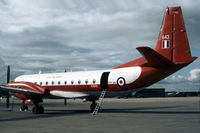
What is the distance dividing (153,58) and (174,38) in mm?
2660

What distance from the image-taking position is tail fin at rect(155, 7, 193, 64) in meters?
18.0

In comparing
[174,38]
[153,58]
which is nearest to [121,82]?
[153,58]

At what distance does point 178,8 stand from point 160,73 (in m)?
5.24

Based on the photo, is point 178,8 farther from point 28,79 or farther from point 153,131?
point 28,79

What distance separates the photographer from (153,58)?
17.5 meters

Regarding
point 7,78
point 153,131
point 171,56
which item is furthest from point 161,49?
point 7,78

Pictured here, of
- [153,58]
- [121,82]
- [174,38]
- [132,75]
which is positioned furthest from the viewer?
[121,82]

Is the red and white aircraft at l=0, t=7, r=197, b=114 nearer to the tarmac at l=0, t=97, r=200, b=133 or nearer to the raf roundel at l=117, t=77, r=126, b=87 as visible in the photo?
the raf roundel at l=117, t=77, r=126, b=87

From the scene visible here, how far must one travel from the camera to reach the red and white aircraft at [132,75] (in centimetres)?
1806

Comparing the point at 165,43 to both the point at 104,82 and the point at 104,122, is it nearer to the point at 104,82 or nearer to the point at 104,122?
the point at 104,82

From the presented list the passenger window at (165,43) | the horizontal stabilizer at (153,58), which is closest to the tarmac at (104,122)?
the horizontal stabilizer at (153,58)

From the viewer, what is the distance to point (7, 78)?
98.5 feet

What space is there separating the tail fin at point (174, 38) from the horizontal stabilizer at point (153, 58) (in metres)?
1.02

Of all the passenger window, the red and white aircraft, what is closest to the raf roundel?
the red and white aircraft
